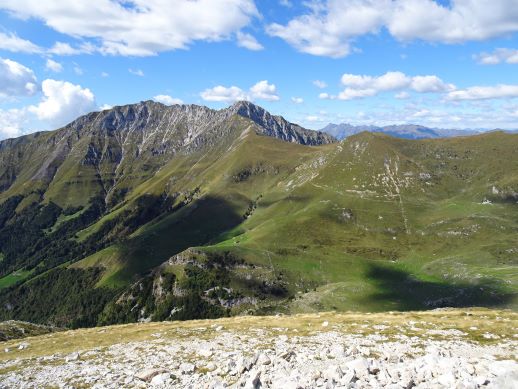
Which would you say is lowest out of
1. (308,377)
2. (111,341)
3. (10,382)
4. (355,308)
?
(355,308)

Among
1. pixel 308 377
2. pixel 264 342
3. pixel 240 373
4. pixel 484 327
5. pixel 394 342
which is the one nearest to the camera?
→ pixel 308 377

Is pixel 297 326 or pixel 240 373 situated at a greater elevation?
pixel 240 373

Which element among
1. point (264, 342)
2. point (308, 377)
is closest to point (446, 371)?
point (308, 377)

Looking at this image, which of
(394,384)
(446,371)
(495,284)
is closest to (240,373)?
(394,384)

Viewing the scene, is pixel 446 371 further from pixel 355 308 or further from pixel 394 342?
pixel 355 308

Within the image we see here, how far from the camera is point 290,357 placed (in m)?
28.8

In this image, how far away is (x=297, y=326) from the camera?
153 ft

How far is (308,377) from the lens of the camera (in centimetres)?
2372

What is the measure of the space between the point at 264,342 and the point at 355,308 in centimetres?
17200

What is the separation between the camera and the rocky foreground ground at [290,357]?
22.7m

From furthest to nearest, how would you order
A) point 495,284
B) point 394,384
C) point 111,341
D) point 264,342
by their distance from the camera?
point 495,284
point 111,341
point 264,342
point 394,384

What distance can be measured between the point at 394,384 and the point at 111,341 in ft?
118

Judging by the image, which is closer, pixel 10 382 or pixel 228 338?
pixel 10 382

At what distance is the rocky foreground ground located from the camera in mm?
22734
